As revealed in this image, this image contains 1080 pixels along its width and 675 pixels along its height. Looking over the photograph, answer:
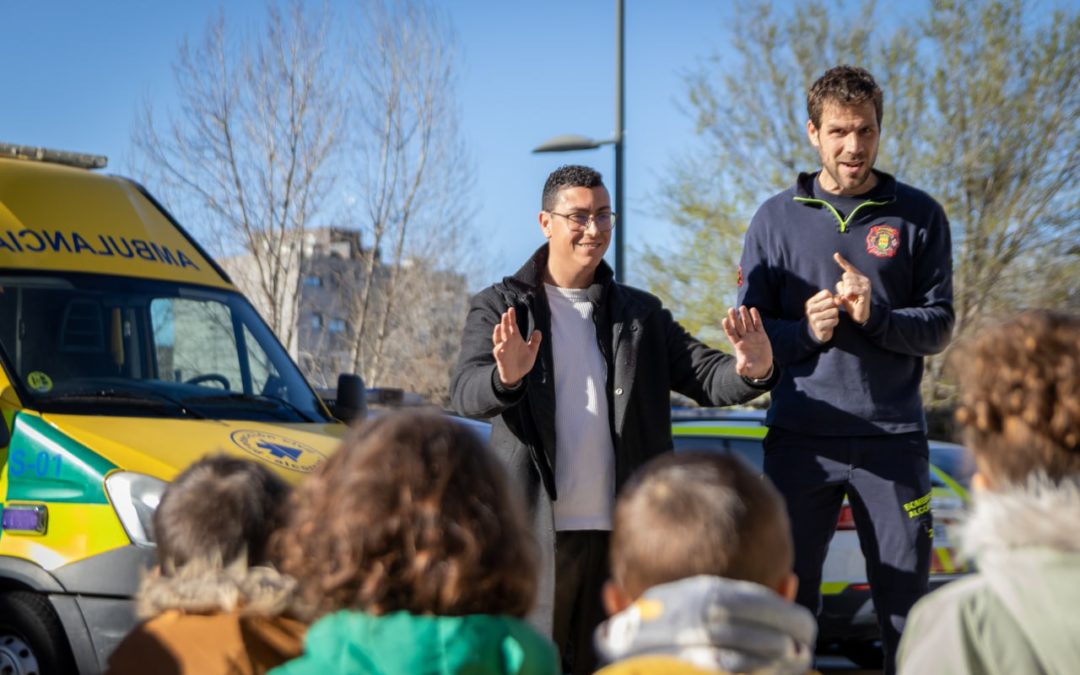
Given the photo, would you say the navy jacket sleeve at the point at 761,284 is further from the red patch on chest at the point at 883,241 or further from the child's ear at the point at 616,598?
the child's ear at the point at 616,598

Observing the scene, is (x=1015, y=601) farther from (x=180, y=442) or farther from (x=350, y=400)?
(x=350, y=400)

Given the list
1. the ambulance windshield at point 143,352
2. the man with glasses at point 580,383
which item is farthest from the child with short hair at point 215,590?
the ambulance windshield at point 143,352

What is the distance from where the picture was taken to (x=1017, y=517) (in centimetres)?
214

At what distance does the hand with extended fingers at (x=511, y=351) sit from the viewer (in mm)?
4086

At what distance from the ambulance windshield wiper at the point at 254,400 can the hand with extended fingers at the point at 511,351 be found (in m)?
2.48

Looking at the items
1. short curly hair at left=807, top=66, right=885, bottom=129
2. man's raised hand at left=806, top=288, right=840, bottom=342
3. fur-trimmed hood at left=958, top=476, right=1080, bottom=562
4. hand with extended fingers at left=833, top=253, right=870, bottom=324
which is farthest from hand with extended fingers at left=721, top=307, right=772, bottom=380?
fur-trimmed hood at left=958, top=476, right=1080, bottom=562

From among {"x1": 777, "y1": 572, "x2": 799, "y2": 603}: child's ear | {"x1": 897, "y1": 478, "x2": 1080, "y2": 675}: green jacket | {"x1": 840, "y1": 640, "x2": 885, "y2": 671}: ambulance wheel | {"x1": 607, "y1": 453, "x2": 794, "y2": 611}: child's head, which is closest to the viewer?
{"x1": 897, "y1": 478, "x2": 1080, "y2": 675}: green jacket

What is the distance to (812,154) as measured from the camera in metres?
22.8

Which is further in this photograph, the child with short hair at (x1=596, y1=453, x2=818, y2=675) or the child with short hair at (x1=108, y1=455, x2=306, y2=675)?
the child with short hair at (x1=108, y1=455, x2=306, y2=675)

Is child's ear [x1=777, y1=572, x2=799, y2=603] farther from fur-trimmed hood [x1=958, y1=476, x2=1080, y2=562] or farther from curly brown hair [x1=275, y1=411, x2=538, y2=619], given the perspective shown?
curly brown hair [x1=275, y1=411, x2=538, y2=619]

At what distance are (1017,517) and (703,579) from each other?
1.71 feet

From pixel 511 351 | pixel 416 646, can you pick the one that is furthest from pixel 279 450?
pixel 416 646

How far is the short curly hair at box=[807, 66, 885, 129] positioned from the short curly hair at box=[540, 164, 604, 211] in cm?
78

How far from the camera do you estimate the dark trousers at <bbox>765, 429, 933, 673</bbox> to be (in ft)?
13.8
